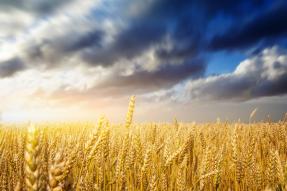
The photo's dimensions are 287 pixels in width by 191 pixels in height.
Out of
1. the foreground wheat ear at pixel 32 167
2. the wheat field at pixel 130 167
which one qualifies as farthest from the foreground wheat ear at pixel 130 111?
the foreground wheat ear at pixel 32 167

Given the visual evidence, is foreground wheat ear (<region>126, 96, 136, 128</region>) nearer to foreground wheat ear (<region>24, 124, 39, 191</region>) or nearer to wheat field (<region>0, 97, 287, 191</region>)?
wheat field (<region>0, 97, 287, 191</region>)

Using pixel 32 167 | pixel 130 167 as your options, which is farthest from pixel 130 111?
pixel 32 167

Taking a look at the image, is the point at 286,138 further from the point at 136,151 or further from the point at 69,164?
the point at 69,164

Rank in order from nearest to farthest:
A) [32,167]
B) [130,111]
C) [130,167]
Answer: [32,167], [130,111], [130,167]

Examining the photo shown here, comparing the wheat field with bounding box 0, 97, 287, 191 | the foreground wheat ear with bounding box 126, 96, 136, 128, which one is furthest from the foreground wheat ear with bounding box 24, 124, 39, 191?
the foreground wheat ear with bounding box 126, 96, 136, 128

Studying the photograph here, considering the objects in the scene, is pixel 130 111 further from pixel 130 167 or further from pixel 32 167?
pixel 32 167

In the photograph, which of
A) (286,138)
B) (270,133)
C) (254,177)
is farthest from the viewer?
(270,133)

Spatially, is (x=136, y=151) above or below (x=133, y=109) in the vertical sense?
below

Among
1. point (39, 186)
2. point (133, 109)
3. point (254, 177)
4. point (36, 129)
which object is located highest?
point (133, 109)

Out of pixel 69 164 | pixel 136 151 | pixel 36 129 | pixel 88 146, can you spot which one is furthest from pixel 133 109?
pixel 36 129

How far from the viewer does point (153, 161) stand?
3.35 meters

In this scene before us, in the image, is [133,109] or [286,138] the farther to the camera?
[286,138]

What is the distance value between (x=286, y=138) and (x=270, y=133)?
5.16 ft

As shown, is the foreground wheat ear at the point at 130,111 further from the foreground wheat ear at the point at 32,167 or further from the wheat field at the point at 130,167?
the foreground wheat ear at the point at 32,167
